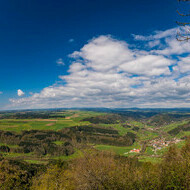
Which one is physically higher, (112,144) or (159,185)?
(159,185)

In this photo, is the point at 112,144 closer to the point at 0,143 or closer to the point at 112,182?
the point at 0,143

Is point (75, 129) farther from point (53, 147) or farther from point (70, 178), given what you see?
point (70, 178)

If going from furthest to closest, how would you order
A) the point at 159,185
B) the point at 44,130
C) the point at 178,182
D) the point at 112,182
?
the point at 44,130
the point at 112,182
the point at 159,185
the point at 178,182

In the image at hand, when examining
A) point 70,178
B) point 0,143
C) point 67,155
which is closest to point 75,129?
point 67,155

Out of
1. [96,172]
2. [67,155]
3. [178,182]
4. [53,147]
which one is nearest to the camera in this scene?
[178,182]

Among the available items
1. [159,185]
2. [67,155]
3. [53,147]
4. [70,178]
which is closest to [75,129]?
[53,147]

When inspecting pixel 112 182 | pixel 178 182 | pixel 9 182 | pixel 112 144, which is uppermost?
pixel 178 182

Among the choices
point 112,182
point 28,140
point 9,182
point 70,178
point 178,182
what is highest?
point 178,182

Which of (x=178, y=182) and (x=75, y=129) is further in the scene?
(x=75, y=129)

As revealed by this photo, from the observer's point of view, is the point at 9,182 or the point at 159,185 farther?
the point at 9,182
